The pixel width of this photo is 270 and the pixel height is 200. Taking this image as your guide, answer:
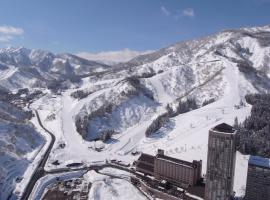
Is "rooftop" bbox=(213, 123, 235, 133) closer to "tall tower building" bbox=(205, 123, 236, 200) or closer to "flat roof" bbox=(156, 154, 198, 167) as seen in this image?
"tall tower building" bbox=(205, 123, 236, 200)

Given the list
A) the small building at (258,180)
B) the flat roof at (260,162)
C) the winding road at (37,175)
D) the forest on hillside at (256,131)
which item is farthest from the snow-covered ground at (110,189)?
the forest on hillside at (256,131)

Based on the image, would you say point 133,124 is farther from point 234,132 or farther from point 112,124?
point 234,132

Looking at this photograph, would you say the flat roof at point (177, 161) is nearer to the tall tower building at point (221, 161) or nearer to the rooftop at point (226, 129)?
the tall tower building at point (221, 161)

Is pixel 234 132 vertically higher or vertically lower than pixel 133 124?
higher

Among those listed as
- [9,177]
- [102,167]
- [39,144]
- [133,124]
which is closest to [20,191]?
[9,177]

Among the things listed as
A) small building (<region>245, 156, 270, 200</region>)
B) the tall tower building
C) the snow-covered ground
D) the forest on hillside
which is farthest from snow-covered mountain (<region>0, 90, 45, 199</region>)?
the forest on hillside

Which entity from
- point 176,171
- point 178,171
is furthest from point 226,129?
point 176,171

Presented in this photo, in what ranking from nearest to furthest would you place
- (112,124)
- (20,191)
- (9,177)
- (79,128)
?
1. (20,191)
2. (9,177)
3. (79,128)
4. (112,124)
